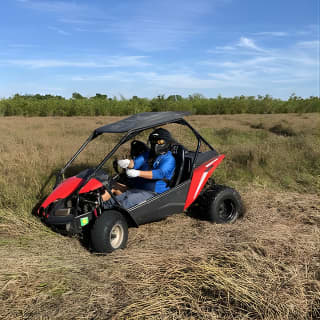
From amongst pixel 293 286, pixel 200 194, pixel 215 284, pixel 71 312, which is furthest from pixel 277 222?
pixel 71 312

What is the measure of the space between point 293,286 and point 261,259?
0.42m

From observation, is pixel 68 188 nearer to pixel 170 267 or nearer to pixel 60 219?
pixel 60 219

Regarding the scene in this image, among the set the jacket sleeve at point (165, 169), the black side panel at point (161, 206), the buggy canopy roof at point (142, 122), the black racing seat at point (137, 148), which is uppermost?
the buggy canopy roof at point (142, 122)

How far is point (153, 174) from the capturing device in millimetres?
4441

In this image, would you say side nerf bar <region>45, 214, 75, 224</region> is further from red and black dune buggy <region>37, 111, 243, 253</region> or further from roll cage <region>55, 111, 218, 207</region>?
roll cage <region>55, 111, 218, 207</region>

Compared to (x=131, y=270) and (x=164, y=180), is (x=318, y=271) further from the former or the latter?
(x=164, y=180)

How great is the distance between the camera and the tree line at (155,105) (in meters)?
23.7

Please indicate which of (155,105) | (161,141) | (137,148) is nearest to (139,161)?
(137,148)

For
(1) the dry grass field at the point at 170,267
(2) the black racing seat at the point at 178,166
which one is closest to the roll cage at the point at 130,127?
(2) the black racing seat at the point at 178,166

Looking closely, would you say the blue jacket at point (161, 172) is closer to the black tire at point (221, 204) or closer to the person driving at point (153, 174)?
the person driving at point (153, 174)

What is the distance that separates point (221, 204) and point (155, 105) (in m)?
18.6

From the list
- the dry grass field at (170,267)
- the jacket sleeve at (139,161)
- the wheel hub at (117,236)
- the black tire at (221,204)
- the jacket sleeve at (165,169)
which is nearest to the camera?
the dry grass field at (170,267)

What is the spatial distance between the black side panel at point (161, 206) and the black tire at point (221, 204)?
1.46ft

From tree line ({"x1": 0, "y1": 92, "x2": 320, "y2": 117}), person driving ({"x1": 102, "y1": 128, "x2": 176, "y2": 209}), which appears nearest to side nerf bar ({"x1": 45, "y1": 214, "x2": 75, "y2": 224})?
person driving ({"x1": 102, "y1": 128, "x2": 176, "y2": 209})
